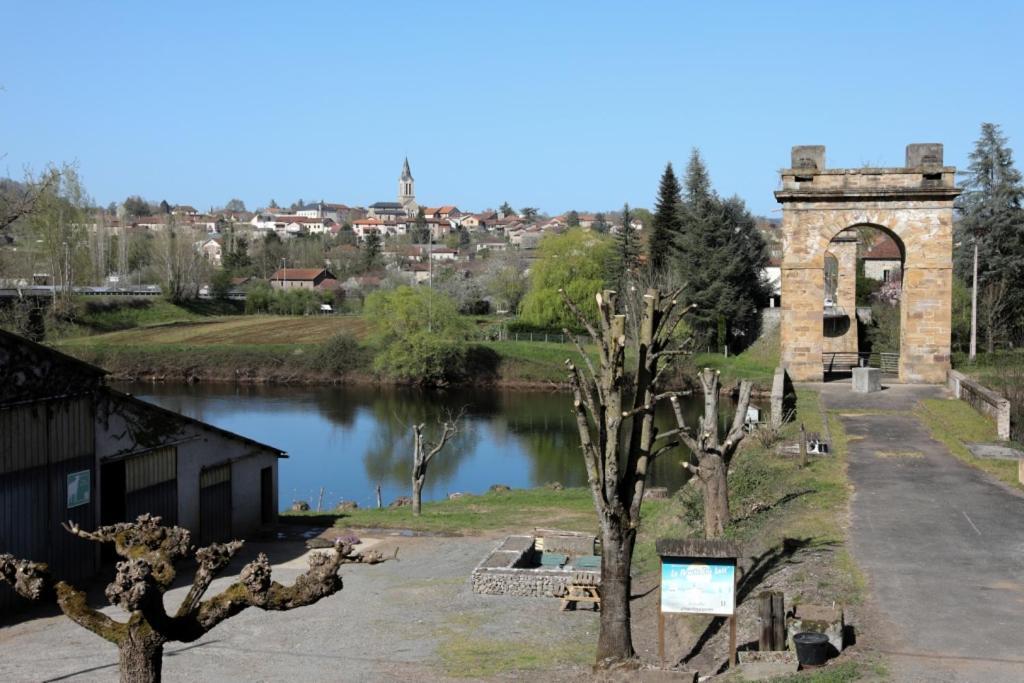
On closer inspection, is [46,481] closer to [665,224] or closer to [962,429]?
[962,429]

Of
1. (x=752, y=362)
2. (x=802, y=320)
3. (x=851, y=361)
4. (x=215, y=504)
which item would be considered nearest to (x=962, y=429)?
(x=802, y=320)

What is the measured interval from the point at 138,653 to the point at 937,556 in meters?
10.4

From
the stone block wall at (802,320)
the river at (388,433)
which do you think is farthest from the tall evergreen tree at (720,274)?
the stone block wall at (802,320)

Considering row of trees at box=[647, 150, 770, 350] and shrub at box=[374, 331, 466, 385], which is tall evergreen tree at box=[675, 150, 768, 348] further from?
shrub at box=[374, 331, 466, 385]

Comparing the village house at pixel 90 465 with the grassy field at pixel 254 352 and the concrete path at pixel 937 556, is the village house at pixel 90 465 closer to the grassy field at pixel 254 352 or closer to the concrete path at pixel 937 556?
the concrete path at pixel 937 556

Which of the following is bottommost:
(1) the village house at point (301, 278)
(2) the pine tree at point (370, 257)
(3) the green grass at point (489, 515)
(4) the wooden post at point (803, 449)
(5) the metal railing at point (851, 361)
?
(3) the green grass at point (489, 515)

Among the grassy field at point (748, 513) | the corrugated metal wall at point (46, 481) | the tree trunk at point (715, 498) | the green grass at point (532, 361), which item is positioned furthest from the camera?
the green grass at point (532, 361)

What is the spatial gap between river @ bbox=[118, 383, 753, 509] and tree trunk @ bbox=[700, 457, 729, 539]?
50.4 ft

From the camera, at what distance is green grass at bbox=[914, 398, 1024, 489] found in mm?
19094

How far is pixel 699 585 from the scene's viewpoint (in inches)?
458

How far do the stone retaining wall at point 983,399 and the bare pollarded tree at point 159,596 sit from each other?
1698 cm

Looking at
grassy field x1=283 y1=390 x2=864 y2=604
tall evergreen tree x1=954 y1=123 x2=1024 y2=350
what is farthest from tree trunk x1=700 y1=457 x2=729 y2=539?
tall evergreen tree x1=954 y1=123 x2=1024 y2=350

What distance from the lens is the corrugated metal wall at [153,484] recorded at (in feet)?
64.6

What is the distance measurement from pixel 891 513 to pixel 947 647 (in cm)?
557
